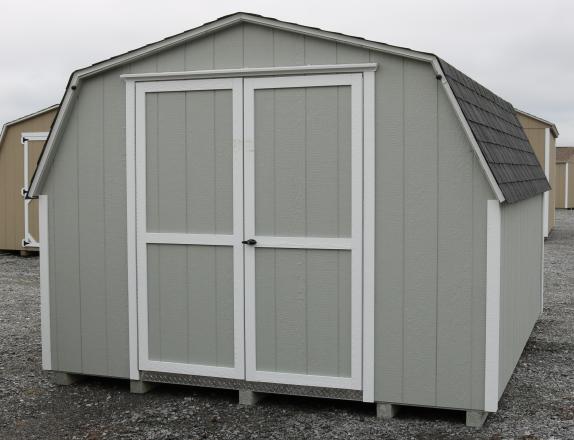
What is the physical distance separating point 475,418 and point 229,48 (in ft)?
9.57

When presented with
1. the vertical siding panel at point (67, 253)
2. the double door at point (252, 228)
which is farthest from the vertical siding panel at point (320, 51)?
the vertical siding panel at point (67, 253)

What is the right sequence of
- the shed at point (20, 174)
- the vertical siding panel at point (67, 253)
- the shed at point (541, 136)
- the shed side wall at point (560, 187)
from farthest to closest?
the shed side wall at point (560, 187), the shed at point (541, 136), the shed at point (20, 174), the vertical siding panel at point (67, 253)

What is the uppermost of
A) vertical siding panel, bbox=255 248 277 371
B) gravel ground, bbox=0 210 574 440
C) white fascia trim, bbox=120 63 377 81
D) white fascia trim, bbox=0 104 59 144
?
white fascia trim, bbox=0 104 59 144

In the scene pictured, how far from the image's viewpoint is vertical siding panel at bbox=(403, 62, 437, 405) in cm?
524

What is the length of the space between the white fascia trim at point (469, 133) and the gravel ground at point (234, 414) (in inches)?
59.6

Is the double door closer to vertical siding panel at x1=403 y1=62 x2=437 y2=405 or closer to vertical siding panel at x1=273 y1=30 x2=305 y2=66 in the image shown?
vertical siding panel at x1=273 y1=30 x2=305 y2=66

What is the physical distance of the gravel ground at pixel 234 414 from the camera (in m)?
5.16

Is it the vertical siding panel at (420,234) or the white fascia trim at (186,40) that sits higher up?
the white fascia trim at (186,40)

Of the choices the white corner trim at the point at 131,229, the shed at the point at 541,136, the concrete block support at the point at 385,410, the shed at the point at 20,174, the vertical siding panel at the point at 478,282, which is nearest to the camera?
the vertical siding panel at the point at 478,282

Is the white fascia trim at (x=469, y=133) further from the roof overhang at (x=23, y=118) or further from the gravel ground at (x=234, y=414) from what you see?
the roof overhang at (x=23, y=118)

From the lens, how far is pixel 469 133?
5074 mm

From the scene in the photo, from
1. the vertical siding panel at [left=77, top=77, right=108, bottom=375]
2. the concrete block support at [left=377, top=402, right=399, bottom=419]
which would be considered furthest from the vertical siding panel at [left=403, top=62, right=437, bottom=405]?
the vertical siding panel at [left=77, top=77, right=108, bottom=375]

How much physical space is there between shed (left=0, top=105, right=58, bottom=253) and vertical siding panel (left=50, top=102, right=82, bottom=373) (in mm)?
9025

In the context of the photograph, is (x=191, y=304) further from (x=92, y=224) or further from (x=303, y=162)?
(x=303, y=162)
